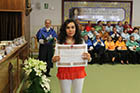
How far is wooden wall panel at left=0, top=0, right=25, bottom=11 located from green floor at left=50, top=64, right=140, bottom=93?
194 centimetres

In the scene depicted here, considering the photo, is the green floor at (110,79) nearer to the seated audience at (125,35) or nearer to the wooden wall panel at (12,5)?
the seated audience at (125,35)

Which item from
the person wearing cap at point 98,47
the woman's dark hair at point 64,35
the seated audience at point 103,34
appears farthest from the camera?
the seated audience at point 103,34

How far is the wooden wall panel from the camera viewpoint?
17.7 feet

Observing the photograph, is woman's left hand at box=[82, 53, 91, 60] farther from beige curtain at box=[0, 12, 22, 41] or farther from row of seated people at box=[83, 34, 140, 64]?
row of seated people at box=[83, 34, 140, 64]

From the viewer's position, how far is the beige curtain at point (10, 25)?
5.54 meters

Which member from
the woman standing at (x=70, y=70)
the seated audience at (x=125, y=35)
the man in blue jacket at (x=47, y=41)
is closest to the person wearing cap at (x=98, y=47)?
the seated audience at (x=125, y=35)

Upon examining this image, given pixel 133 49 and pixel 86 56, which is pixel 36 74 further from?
pixel 133 49

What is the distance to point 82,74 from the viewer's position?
2.38 m

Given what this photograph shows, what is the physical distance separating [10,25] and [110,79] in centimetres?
291

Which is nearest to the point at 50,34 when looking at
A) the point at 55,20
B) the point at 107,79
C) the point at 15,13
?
the point at 15,13

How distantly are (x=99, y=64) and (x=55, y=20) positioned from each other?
311 cm

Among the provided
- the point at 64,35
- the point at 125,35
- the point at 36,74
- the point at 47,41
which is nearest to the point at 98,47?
the point at 125,35

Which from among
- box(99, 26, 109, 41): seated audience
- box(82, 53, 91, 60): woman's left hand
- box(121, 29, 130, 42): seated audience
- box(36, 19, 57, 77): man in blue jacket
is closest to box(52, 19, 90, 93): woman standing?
box(82, 53, 91, 60): woman's left hand

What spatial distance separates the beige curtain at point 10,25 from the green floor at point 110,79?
1467 millimetres
